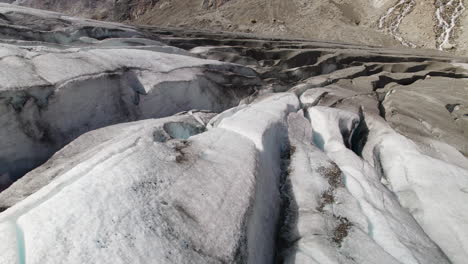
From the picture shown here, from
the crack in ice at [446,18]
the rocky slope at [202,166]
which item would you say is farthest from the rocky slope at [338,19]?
the rocky slope at [202,166]

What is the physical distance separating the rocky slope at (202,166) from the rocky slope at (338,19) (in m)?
20.0

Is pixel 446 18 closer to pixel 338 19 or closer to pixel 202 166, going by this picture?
pixel 338 19

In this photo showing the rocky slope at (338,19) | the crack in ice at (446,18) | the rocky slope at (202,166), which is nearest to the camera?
the rocky slope at (202,166)

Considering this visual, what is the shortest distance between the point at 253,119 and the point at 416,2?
3655 cm

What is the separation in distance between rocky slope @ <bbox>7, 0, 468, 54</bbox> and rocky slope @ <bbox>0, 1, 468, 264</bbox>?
786 inches

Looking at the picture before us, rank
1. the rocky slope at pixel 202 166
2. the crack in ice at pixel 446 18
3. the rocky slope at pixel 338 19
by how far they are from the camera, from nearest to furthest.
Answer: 1. the rocky slope at pixel 202 166
2. the crack in ice at pixel 446 18
3. the rocky slope at pixel 338 19

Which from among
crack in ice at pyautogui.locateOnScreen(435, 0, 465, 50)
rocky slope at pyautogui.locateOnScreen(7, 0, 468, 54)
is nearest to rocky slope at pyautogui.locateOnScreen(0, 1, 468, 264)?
rocky slope at pyautogui.locateOnScreen(7, 0, 468, 54)

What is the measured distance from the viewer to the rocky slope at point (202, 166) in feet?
11.0

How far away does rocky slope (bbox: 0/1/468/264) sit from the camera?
11.0 feet

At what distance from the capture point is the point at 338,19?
1361 inches

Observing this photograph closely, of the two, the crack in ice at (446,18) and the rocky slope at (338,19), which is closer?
the crack in ice at (446,18)

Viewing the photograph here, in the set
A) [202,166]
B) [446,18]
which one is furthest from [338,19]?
[202,166]

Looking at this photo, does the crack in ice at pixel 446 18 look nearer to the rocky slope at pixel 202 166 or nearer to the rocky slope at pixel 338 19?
the rocky slope at pixel 338 19

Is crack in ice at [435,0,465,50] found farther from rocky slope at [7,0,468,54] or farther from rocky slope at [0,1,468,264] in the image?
rocky slope at [0,1,468,264]
